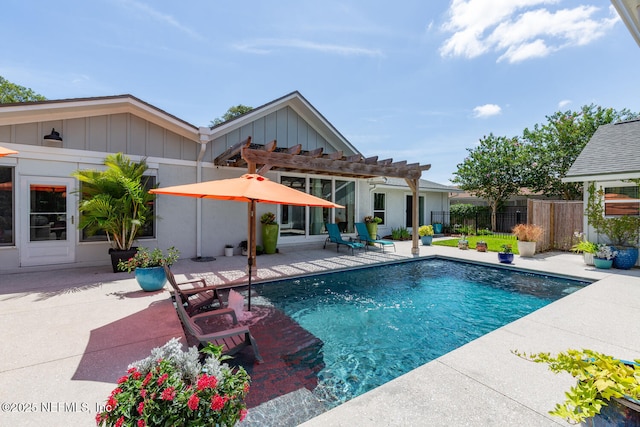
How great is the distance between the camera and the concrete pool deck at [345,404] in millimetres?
2375

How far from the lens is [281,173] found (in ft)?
37.9

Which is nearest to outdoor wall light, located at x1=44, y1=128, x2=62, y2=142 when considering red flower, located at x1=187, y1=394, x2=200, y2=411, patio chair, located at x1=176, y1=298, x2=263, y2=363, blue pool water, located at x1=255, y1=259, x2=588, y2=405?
blue pool water, located at x1=255, y1=259, x2=588, y2=405

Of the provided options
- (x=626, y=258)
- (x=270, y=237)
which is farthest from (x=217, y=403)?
(x=626, y=258)

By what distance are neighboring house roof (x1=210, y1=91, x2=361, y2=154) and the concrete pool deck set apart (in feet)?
19.8

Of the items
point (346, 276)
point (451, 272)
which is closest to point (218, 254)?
point (346, 276)

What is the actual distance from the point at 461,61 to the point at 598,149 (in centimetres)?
644

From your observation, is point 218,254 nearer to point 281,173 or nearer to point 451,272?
point 281,173

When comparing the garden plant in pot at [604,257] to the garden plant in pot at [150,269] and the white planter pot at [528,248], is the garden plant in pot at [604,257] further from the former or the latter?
the garden plant in pot at [150,269]

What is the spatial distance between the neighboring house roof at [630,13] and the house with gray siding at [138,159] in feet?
19.4

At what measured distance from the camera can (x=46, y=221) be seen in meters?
7.71

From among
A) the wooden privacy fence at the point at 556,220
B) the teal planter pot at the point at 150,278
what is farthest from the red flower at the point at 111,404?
the wooden privacy fence at the point at 556,220

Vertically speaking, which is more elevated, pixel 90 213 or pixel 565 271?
pixel 90 213

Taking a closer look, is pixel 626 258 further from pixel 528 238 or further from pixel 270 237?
pixel 270 237

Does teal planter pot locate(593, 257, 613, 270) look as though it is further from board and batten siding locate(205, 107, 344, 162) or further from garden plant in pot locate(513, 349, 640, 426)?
garden plant in pot locate(513, 349, 640, 426)
